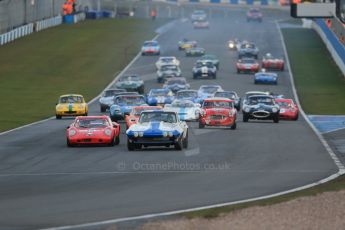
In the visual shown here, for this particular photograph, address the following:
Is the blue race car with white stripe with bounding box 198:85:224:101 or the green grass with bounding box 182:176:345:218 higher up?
the green grass with bounding box 182:176:345:218

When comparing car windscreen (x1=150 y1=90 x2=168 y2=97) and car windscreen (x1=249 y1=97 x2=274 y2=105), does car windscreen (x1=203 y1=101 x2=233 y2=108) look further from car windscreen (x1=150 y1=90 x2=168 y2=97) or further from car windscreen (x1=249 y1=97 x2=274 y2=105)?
car windscreen (x1=150 y1=90 x2=168 y2=97)

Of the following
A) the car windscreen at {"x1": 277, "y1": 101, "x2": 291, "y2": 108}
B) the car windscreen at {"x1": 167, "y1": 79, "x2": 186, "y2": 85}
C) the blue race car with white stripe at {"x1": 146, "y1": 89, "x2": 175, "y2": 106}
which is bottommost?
the car windscreen at {"x1": 167, "y1": 79, "x2": 186, "y2": 85}

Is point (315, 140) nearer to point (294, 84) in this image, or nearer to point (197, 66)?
point (294, 84)

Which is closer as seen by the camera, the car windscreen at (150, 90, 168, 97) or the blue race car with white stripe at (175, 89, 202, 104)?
the blue race car with white stripe at (175, 89, 202, 104)

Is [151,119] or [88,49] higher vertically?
[151,119]

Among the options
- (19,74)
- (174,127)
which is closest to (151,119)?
(174,127)

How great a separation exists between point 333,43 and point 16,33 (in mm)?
32658

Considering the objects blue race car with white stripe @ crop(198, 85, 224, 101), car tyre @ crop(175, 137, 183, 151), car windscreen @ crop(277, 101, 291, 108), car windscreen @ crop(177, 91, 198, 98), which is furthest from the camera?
blue race car with white stripe @ crop(198, 85, 224, 101)

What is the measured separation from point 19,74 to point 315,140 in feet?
165

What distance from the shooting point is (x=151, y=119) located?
35594 mm

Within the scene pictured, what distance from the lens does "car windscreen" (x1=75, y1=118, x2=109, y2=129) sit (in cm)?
3685

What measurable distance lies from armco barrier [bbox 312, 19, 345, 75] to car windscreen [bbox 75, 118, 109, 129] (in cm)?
4598

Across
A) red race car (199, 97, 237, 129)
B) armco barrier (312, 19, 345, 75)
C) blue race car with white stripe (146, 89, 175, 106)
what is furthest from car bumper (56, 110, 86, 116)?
armco barrier (312, 19, 345, 75)

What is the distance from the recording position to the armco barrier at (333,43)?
8412 cm
